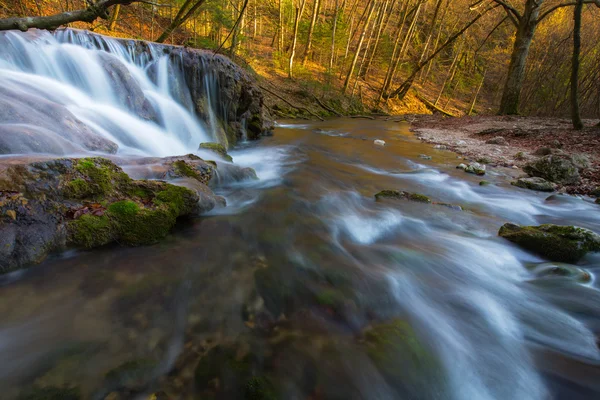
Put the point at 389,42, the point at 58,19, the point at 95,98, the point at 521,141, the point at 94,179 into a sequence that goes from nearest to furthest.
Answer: the point at 58,19
the point at 94,179
the point at 95,98
the point at 521,141
the point at 389,42

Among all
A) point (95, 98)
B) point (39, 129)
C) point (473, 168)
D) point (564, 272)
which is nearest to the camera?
point (564, 272)

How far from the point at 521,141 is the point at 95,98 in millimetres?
11694

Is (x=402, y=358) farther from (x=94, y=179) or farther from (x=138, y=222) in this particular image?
(x=94, y=179)

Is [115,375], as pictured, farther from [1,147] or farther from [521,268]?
[521,268]

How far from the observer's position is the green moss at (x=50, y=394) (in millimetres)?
1463

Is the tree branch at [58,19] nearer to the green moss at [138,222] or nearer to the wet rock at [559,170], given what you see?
the green moss at [138,222]

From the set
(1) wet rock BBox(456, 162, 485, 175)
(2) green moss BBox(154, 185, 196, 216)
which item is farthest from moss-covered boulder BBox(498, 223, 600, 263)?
(2) green moss BBox(154, 185, 196, 216)

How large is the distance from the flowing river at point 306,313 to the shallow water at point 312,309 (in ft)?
0.04

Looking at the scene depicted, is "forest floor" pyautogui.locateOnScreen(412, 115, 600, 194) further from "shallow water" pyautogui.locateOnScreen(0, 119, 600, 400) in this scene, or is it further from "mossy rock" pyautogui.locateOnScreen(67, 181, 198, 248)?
"mossy rock" pyautogui.locateOnScreen(67, 181, 198, 248)

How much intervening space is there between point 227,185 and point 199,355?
333 cm

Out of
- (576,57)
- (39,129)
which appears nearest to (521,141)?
A: (576,57)

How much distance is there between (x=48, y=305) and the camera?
6.51 ft

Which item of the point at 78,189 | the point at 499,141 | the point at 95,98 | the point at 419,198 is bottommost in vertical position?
the point at 419,198

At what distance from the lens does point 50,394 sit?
4.85ft
